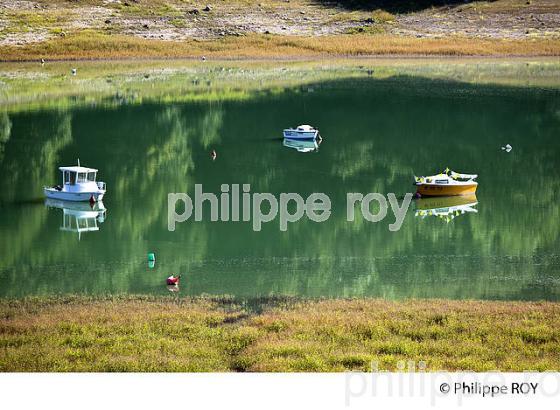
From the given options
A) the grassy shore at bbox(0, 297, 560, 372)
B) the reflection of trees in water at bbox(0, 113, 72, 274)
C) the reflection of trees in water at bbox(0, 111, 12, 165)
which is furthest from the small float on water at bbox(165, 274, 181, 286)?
the reflection of trees in water at bbox(0, 111, 12, 165)

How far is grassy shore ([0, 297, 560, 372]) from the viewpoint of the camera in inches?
648

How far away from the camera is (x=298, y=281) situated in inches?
951

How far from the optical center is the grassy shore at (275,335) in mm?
16469

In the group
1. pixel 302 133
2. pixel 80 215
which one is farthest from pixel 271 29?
pixel 80 215

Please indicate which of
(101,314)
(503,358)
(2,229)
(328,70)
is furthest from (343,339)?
(328,70)

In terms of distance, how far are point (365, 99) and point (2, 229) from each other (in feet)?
117

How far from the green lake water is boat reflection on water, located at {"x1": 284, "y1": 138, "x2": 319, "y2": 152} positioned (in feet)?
2.00

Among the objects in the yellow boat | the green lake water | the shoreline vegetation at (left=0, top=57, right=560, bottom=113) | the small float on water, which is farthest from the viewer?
the shoreline vegetation at (left=0, top=57, right=560, bottom=113)

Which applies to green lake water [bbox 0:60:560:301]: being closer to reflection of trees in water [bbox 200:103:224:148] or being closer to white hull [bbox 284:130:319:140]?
reflection of trees in water [bbox 200:103:224:148]

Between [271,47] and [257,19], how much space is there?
8.08m

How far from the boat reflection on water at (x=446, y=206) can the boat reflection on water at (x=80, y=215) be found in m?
12.1

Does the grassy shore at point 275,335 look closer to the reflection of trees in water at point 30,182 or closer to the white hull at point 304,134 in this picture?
the reflection of trees in water at point 30,182

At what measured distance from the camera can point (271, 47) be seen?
302ft

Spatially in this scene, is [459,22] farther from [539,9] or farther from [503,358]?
[503,358]
